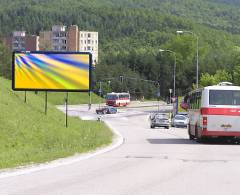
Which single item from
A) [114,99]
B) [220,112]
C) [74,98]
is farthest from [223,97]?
[74,98]

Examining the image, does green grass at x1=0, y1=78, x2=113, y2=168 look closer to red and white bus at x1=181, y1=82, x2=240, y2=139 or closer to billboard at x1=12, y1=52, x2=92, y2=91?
billboard at x1=12, y1=52, x2=92, y2=91

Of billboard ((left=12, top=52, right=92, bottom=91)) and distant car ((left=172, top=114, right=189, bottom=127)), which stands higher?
billboard ((left=12, top=52, right=92, bottom=91))

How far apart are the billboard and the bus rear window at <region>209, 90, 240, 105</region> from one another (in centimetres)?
746

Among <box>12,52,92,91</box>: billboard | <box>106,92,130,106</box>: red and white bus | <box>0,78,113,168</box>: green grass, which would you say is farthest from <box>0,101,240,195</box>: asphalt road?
<box>106,92,130,106</box>: red and white bus

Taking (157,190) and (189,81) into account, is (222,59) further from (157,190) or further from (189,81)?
(157,190)

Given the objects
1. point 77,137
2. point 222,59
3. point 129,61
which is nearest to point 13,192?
point 77,137

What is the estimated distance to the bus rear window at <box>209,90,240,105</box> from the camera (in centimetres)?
3086

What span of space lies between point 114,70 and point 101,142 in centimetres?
13484

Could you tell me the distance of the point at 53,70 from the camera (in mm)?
35656

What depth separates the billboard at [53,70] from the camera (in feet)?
116

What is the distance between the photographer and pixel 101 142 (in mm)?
29062

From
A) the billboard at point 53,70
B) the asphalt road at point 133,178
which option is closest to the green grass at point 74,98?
the billboard at point 53,70

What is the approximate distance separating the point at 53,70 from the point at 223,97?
383 inches

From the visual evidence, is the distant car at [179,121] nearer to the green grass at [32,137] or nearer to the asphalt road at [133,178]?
the green grass at [32,137]
